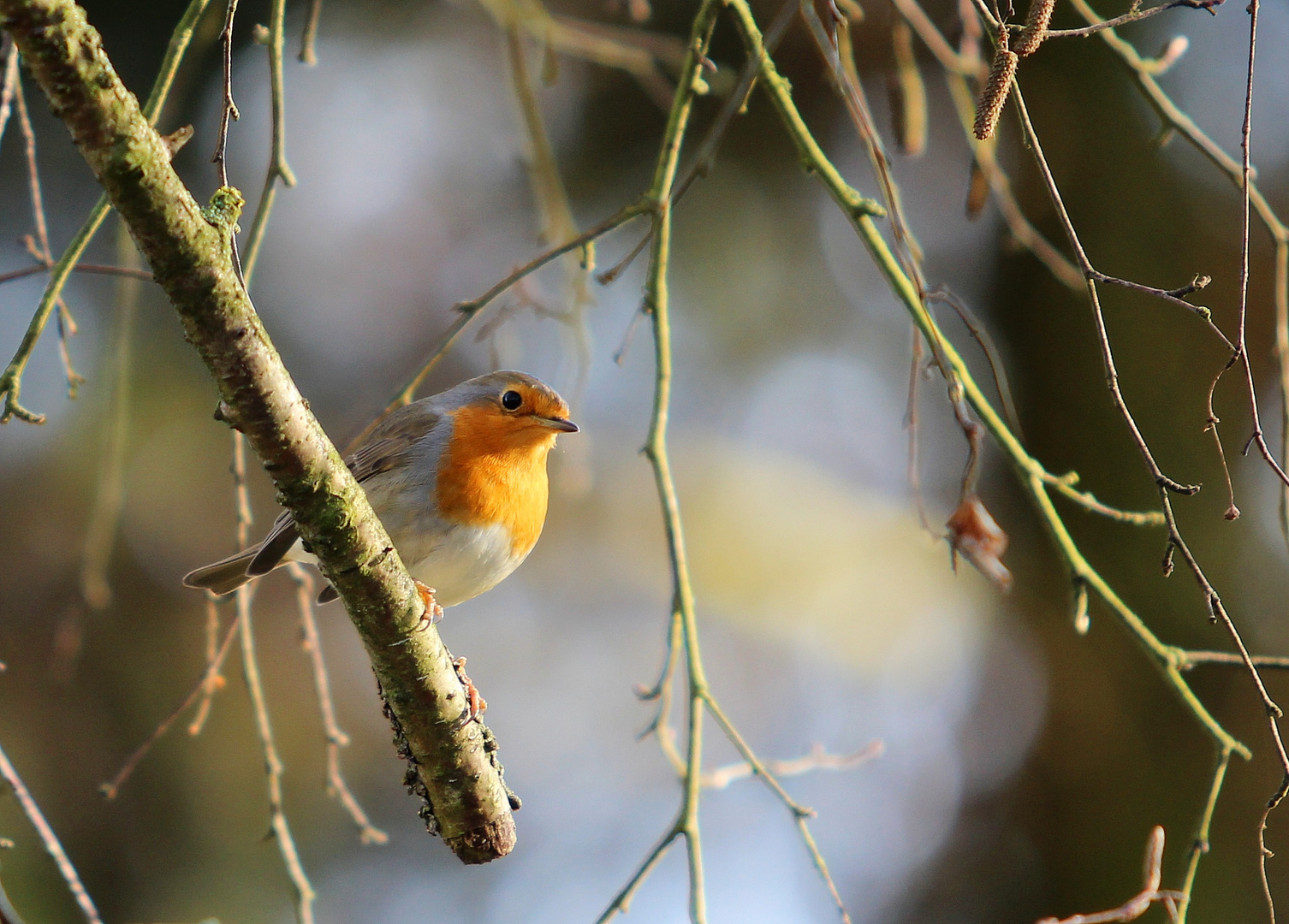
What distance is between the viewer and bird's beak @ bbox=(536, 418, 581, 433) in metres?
3.42

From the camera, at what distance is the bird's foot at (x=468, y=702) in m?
2.23

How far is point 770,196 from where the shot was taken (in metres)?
6.95

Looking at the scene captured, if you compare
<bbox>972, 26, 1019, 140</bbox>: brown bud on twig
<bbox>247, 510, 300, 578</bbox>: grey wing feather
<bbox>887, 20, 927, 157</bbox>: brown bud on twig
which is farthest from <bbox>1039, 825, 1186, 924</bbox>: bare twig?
<bbox>247, 510, 300, 578</bbox>: grey wing feather

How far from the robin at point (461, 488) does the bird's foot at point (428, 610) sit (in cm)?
1

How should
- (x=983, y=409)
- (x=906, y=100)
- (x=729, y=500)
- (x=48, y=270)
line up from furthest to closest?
1. (x=729, y=500)
2. (x=906, y=100)
3. (x=48, y=270)
4. (x=983, y=409)

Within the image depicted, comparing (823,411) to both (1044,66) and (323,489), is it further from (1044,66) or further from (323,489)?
(323,489)

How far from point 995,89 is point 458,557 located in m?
2.07

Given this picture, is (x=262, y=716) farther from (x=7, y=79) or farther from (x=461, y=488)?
(x=7, y=79)

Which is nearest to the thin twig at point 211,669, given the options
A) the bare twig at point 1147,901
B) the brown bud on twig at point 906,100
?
the bare twig at point 1147,901

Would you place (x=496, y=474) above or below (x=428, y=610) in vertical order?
above

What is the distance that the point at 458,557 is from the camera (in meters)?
3.23

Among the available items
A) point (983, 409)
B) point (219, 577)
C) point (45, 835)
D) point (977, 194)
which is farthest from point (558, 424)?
point (45, 835)

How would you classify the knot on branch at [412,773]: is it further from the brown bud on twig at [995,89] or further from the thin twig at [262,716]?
the brown bud on twig at [995,89]

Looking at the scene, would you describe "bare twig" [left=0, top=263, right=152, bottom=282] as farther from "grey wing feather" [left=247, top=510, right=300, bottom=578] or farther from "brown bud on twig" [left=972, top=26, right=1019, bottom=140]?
"brown bud on twig" [left=972, top=26, right=1019, bottom=140]
